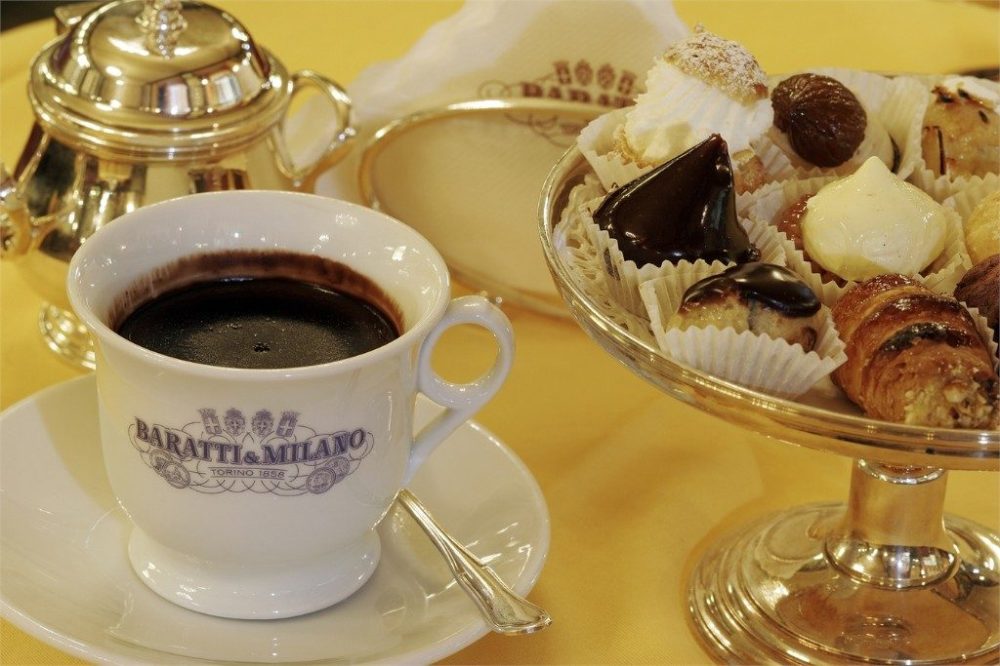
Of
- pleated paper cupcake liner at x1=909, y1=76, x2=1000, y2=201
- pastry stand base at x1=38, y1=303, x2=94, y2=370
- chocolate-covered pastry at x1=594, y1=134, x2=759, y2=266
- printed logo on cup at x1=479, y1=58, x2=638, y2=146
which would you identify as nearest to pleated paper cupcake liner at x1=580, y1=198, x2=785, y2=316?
chocolate-covered pastry at x1=594, y1=134, x2=759, y2=266

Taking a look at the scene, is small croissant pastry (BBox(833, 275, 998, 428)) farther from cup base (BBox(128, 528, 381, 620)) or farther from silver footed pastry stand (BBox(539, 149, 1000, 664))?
cup base (BBox(128, 528, 381, 620))

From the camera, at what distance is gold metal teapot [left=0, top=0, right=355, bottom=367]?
84cm

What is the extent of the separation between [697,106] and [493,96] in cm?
28

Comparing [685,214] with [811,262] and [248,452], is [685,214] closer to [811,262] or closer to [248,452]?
[811,262]

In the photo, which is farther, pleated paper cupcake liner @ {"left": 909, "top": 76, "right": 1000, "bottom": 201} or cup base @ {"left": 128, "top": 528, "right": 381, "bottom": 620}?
pleated paper cupcake liner @ {"left": 909, "top": 76, "right": 1000, "bottom": 201}

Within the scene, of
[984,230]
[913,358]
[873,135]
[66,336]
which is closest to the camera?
[913,358]

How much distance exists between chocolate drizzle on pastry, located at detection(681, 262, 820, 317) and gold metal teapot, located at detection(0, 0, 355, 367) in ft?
1.34

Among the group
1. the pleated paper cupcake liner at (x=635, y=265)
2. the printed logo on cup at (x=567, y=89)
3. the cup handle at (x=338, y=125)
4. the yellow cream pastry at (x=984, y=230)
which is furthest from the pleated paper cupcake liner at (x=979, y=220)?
the cup handle at (x=338, y=125)

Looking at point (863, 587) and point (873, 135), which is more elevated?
point (873, 135)

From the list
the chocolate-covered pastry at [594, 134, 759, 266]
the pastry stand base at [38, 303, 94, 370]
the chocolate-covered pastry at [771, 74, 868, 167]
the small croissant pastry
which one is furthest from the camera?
the pastry stand base at [38, 303, 94, 370]

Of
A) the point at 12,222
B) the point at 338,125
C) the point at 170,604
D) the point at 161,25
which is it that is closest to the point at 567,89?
the point at 338,125

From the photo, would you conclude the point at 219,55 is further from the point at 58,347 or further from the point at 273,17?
the point at 273,17

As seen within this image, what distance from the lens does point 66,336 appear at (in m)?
0.91

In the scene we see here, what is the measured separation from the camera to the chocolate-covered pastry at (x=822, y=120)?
2.48ft
